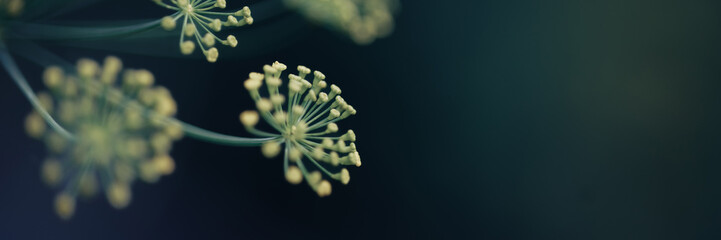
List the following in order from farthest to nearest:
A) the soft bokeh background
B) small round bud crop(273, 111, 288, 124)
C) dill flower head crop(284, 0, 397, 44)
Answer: the soft bokeh background
dill flower head crop(284, 0, 397, 44)
small round bud crop(273, 111, 288, 124)

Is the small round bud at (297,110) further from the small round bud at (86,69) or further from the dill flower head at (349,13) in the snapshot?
the dill flower head at (349,13)

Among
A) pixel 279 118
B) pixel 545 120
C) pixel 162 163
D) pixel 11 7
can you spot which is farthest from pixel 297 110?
pixel 545 120

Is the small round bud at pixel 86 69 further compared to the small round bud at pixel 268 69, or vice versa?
the small round bud at pixel 268 69

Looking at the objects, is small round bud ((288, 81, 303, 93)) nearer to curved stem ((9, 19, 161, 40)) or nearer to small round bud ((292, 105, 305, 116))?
small round bud ((292, 105, 305, 116))

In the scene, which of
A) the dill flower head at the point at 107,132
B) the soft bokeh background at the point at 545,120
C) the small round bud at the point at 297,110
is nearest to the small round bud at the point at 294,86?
the small round bud at the point at 297,110

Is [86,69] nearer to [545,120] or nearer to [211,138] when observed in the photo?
[211,138]

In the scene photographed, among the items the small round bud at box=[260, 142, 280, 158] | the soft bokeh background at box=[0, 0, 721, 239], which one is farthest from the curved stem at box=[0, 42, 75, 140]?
the soft bokeh background at box=[0, 0, 721, 239]

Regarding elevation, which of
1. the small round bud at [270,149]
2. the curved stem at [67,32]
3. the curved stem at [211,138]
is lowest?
the small round bud at [270,149]
